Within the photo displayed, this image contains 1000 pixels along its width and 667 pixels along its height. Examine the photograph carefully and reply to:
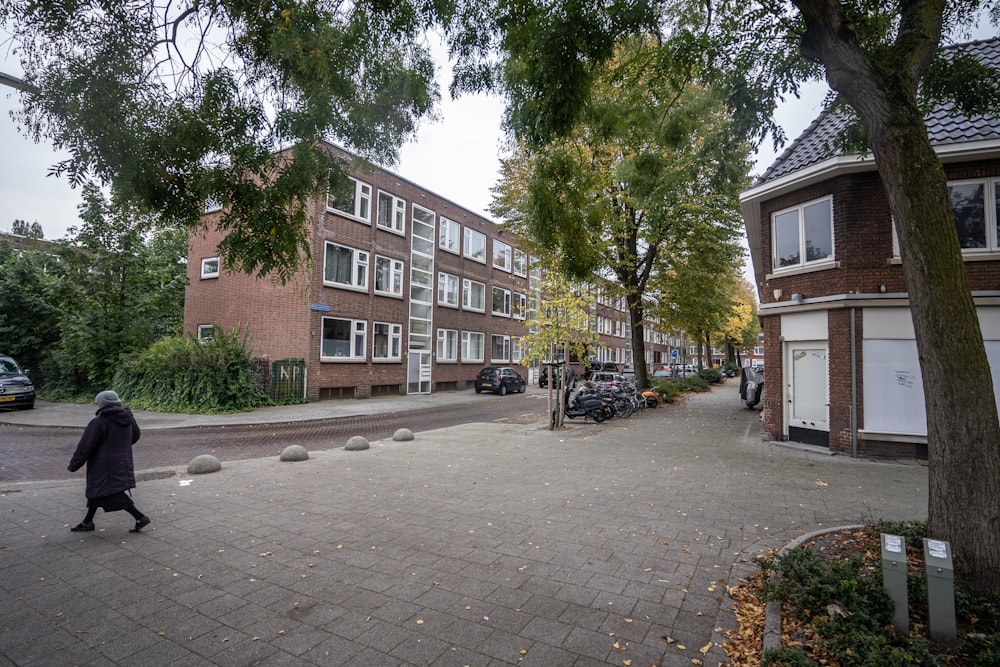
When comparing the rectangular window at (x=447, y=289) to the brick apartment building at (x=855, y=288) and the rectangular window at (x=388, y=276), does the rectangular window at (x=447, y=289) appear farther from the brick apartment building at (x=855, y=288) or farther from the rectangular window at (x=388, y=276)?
the brick apartment building at (x=855, y=288)

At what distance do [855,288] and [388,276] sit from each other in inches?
789

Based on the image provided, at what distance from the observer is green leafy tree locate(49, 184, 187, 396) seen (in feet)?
65.9

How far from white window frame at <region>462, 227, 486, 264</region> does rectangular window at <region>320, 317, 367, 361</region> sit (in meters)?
10.5

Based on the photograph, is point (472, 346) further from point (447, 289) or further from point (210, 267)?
point (210, 267)

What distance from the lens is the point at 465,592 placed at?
13.1 feet

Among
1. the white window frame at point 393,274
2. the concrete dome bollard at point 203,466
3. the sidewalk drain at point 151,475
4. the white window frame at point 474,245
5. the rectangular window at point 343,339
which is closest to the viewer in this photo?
the sidewalk drain at point 151,475

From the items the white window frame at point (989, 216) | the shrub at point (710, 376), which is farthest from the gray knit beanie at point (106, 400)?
the shrub at point (710, 376)

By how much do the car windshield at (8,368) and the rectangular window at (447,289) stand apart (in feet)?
59.3

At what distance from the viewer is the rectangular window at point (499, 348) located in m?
34.9

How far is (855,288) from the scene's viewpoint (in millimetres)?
10336

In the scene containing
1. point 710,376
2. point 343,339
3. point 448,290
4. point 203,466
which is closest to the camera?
point 203,466

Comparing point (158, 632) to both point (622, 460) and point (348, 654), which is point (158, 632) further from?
point (622, 460)

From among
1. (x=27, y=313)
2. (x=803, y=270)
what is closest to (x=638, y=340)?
(x=803, y=270)

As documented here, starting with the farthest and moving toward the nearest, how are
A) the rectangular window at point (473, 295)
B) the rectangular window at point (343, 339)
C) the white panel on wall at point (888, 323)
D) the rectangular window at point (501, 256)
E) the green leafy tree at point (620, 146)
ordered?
the rectangular window at point (501, 256), the rectangular window at point (473, 295), the rectangular window at point (343, 339), the white panel on wall at point (888, 323), the green leafy tree at point (620, 146)
